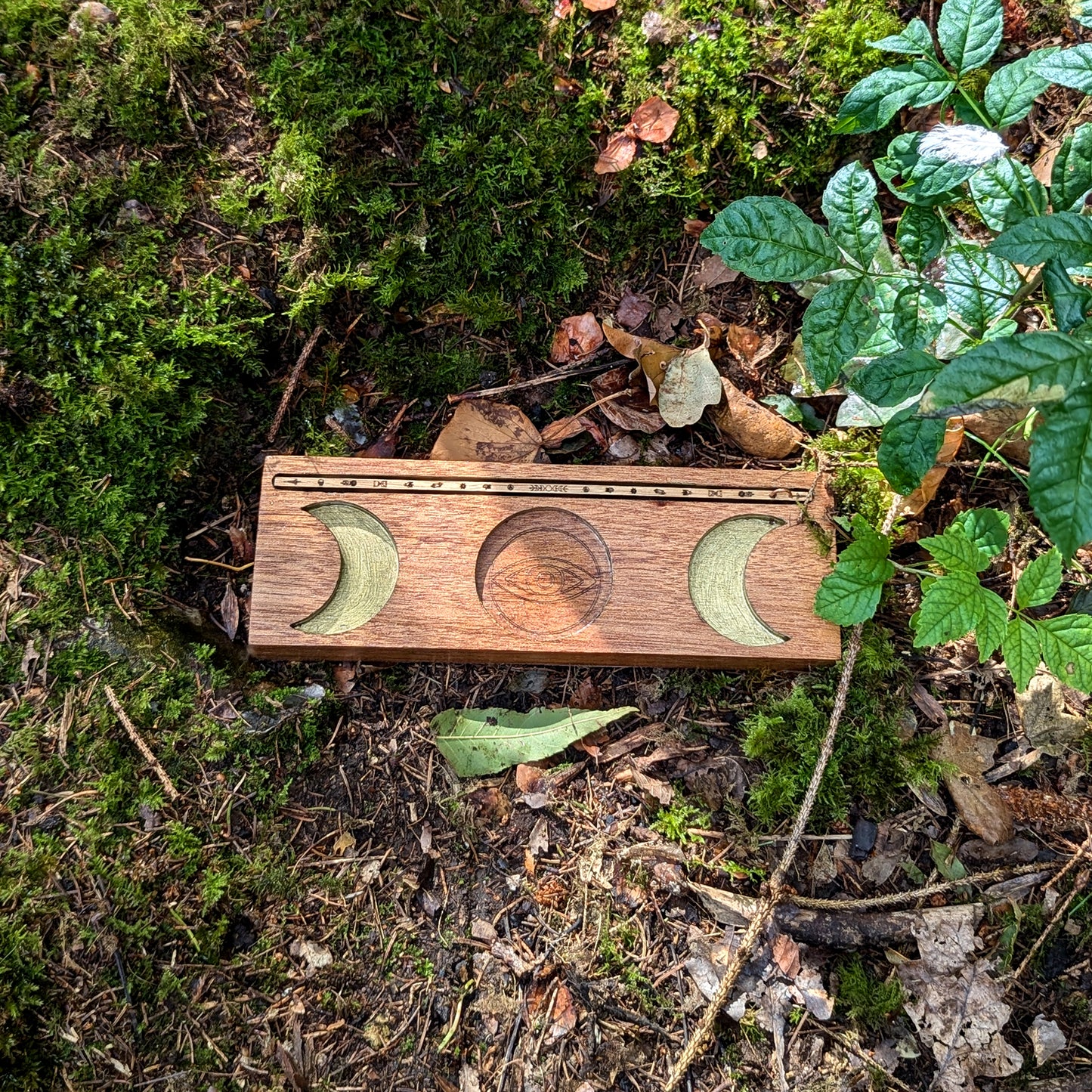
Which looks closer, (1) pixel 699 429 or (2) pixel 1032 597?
(2) pixel 1032 597

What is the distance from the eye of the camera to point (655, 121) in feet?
8.74

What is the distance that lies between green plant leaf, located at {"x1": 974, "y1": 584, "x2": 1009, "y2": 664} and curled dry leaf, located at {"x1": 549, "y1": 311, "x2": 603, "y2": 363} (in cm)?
144

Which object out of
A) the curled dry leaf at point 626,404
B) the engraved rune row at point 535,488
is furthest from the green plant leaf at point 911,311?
the curled dry leaf at point 626,404

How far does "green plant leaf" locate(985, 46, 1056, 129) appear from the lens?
1824mm

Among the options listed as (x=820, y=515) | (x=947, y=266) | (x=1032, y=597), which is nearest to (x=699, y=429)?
(x=820, y=515)

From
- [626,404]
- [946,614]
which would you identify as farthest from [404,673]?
[946,614]

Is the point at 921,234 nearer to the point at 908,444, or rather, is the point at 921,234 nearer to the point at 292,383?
the point at 908,444

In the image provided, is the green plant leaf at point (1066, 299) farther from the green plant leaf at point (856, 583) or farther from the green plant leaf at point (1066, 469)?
the green plant leaf at point (856, 583)

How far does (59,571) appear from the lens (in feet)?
8.18

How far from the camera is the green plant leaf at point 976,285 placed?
1.90 meters

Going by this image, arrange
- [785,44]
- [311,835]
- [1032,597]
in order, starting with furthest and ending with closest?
1. [785,44]
2. [311,835]
3. [1032,597]

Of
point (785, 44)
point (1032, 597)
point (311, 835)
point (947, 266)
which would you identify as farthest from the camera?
point (785, 44)

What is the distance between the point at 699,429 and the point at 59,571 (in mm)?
2123

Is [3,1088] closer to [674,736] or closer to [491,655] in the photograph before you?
[491,655]
